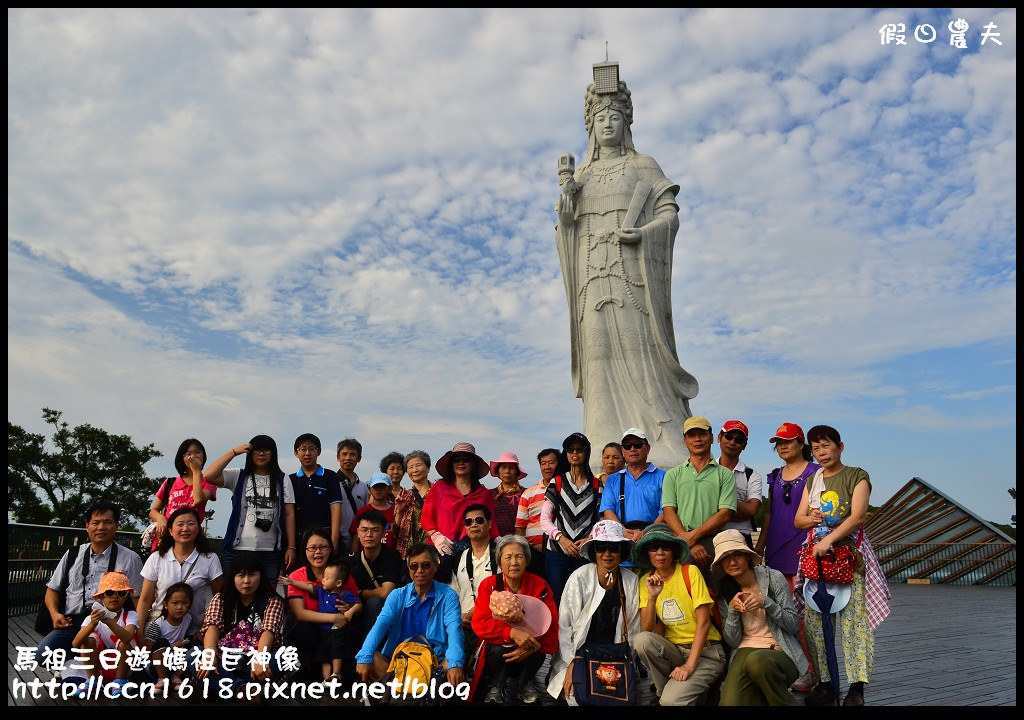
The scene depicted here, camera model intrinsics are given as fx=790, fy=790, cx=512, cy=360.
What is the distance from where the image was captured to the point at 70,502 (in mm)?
17875

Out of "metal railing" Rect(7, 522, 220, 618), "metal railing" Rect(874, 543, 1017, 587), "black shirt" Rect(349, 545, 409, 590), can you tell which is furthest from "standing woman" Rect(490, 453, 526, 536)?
"metal railing" Rect(874, 543, 1017, 587)

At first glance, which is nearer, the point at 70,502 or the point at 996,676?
the point at 996,676

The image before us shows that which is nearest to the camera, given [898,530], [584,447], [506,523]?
[584,447]

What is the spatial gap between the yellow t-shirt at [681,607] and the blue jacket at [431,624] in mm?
1066

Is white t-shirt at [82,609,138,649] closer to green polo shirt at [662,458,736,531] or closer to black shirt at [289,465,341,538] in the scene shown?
black shirt at [289,465,341,538]

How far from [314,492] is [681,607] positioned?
8.84 ft

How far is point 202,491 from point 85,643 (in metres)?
1.22

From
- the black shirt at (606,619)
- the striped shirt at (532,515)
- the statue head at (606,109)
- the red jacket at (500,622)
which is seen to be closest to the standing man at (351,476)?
the striped shirt at (532,515)

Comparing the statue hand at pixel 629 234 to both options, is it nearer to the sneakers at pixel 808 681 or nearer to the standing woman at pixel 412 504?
the standing woman at pixel 412 504

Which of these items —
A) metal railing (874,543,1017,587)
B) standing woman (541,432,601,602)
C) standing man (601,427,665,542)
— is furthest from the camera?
metal railing (874,543,1017,587)

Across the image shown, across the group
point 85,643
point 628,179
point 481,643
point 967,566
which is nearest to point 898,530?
point 967,566

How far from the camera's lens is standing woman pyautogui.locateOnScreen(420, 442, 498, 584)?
206 inches

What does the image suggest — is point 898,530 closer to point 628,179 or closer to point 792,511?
point 628,179

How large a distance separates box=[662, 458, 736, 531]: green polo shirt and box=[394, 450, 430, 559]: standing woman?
181cm
